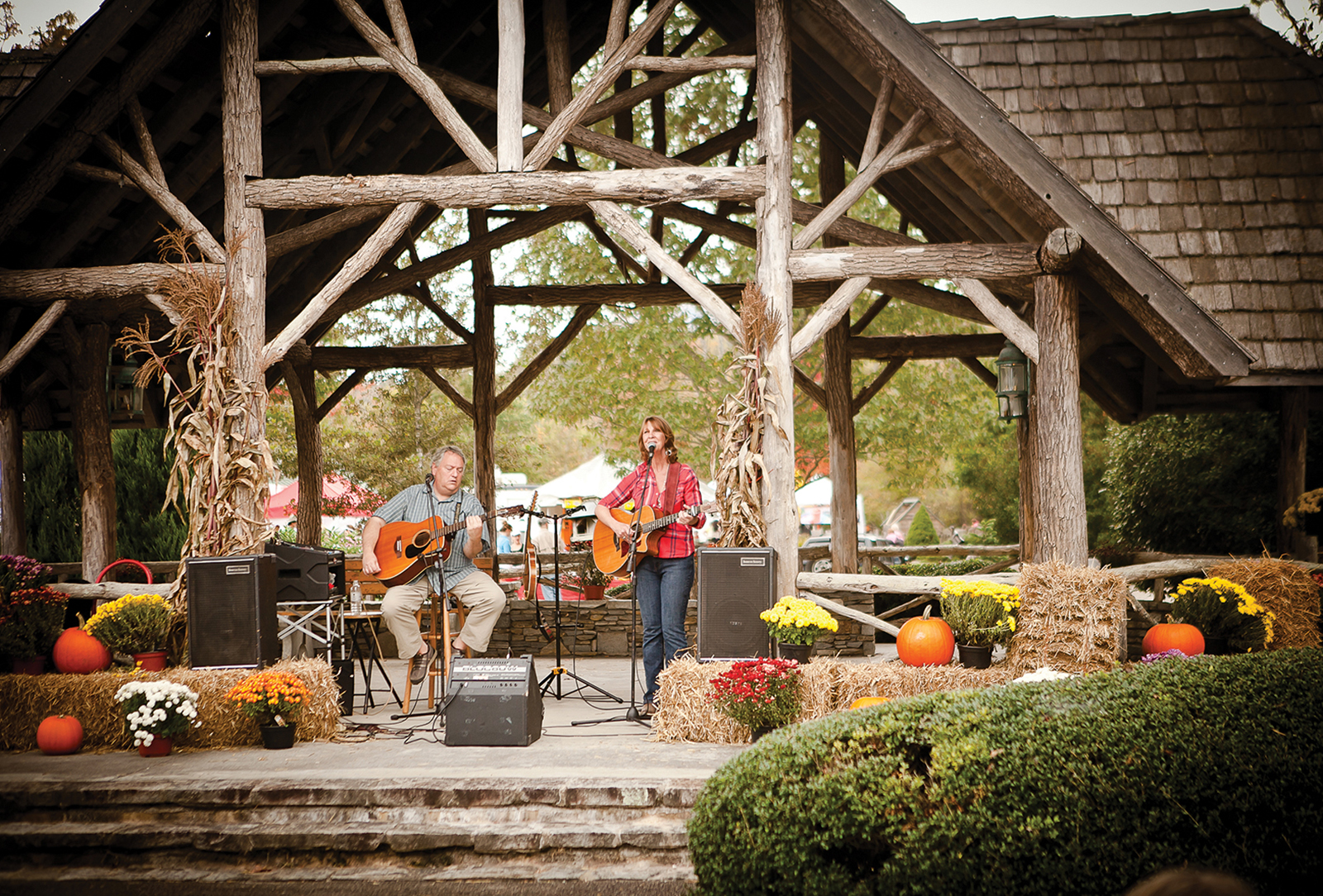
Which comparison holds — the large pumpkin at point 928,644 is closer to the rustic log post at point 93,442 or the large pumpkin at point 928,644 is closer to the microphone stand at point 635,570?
the microphone stand at point 635,570

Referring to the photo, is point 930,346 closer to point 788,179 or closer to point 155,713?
point 788,179

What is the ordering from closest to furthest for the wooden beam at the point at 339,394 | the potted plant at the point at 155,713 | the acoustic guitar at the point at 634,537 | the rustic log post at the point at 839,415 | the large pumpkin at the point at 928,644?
the potted plant at the point at 155,713 → the large pumpkin at the point at 928,644 → the acoustic guitar at the point at 634,537 → the rustic log post at the point at 839,415 → the wooden beam at the point at 339,394

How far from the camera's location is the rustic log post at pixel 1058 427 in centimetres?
643

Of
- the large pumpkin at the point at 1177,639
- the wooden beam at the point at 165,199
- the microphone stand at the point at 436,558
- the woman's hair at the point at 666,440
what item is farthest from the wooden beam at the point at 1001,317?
the wooden beam at the point at 165,199

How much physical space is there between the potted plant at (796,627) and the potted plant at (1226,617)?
2.37 metres

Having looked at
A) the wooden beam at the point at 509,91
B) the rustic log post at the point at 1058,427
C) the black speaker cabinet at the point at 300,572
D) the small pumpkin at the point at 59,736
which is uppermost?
the wooden beam at the point at 509,91

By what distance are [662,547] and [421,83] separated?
3.66 metres

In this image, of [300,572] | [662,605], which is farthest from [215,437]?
[662,605]

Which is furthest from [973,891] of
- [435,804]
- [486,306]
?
[486,306]

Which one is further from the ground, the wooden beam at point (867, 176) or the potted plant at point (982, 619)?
the wooden beam at point (867, 176)

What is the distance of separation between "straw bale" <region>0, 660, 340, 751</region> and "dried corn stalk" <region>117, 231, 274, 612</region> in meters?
0.74

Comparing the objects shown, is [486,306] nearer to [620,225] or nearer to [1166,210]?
[620,225]

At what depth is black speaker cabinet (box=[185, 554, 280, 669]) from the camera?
6.05 metres

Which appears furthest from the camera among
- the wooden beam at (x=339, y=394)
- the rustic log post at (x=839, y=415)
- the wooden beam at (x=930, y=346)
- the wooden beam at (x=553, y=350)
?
the wooden beam at (x=339, y=394)
